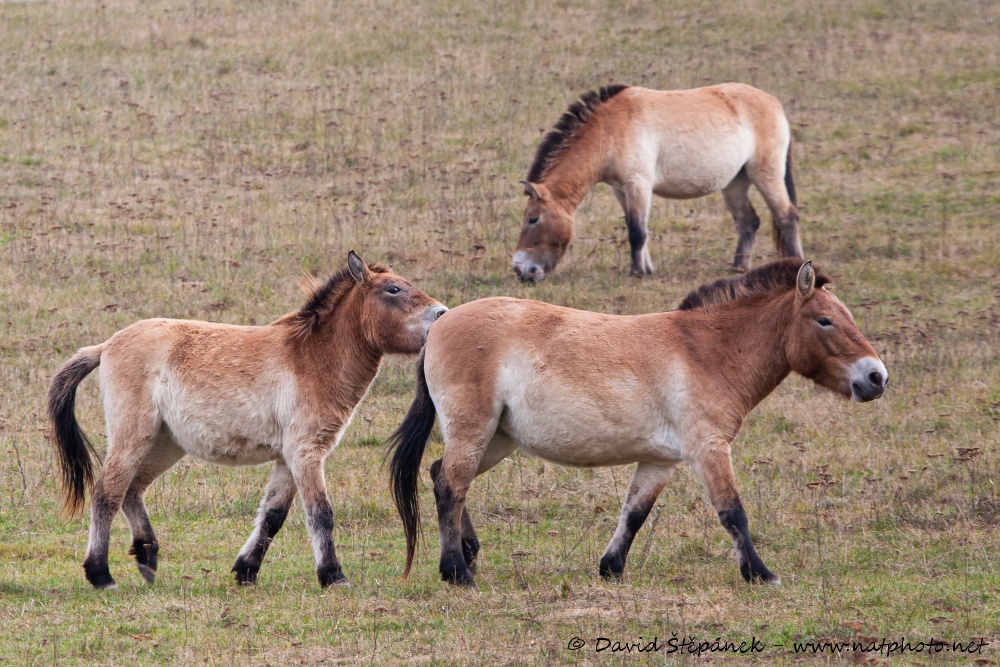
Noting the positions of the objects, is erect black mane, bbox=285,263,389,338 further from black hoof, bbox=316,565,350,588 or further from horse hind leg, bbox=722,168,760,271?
horse hind leg, bbox=722,168,760,271

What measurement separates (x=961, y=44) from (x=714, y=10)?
5.22 m

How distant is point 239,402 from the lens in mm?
7504

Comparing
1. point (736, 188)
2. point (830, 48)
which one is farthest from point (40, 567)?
point (830, 48)

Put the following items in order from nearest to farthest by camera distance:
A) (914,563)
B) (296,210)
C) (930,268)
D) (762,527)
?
(914,563), (762,527), (930,268), (296,210)

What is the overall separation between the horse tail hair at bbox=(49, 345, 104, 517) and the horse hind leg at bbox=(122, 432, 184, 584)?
0.28m

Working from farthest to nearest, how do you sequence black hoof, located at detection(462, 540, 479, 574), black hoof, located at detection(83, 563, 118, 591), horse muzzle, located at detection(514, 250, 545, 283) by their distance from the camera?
1. horse muzzle, located at detection(514, 250, 545, 283)
2. black hoof, located at detection(462, 540, 479, 574)
3. black hoof, located at detection(83, 563, 118, 591)

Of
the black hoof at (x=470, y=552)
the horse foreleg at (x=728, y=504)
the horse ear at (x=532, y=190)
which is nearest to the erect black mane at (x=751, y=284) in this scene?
the horse foreleg at (x=728, y=504)

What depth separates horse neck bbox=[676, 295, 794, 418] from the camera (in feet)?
24.9

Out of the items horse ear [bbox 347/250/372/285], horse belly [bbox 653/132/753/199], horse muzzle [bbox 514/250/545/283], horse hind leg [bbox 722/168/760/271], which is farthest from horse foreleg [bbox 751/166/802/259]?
horse ear [bbox 347/250/372/285]

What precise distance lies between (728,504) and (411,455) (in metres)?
2.00

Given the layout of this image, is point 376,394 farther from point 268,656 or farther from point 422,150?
A: point 422,150

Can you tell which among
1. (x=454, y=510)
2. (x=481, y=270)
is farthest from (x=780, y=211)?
(x=454, y=510)

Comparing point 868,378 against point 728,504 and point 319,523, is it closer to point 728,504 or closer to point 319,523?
point 728,504

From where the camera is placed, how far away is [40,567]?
7.86 metres
